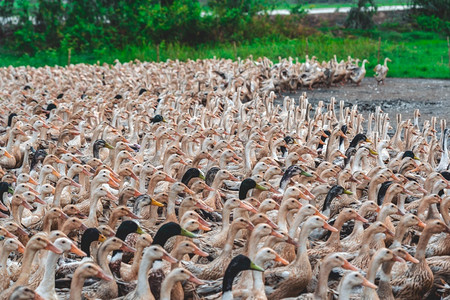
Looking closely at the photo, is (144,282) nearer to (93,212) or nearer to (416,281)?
(93,212)

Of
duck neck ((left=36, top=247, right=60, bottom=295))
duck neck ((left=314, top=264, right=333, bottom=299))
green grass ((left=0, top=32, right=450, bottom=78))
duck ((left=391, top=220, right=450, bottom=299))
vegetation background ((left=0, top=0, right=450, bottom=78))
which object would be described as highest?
vegetation background ((left=0, top=0, right=450, bottom=78))

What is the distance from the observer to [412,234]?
7.81 metres

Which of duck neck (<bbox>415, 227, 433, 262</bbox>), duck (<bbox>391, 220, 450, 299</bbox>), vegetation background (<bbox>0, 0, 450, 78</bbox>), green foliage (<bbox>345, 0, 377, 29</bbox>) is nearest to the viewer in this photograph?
duck (<bbox>391, 220, 450, 299</bbox>)

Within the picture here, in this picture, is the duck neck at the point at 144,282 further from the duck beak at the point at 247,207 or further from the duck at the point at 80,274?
the duck beak at the point at 247,207

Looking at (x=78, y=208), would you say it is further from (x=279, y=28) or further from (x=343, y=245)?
(x=279, y=28)

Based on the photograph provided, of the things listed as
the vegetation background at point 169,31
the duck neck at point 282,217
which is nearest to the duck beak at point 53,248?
the duck neck at point 282,217

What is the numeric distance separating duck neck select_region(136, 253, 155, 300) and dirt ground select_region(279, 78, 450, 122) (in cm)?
1291

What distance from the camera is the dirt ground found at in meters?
19.0

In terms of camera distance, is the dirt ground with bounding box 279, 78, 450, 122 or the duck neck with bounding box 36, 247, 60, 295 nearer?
the duck neck with bounding box 36, 247, 60, 295

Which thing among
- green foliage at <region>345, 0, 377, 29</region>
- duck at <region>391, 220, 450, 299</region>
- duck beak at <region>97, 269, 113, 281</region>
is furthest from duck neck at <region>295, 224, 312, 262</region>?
green foliage at <region>345, 0, 377, 29</region>

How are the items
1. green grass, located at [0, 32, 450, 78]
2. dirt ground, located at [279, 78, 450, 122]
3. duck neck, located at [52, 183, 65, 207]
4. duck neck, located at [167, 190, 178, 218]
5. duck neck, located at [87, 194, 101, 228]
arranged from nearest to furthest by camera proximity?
1. duck neck, located at [87, 194, 101, 228]
2. duck neck, located at [167, 190, 178, 218]
3. duck neck, located at [52, 183, 65, 207]
4. dirt ground, located at [279, 78, 450, 122]
5. green grass, located at [0, 32, 450, 78]

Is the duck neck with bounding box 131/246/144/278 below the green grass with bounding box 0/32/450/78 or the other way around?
below

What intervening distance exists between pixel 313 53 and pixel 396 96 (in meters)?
8.39

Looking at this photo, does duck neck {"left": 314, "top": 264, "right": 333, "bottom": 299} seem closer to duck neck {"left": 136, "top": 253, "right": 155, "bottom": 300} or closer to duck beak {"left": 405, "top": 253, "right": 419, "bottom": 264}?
duck beak {"left": 405, "top": 253, "right": 419, "bottom": 264}
